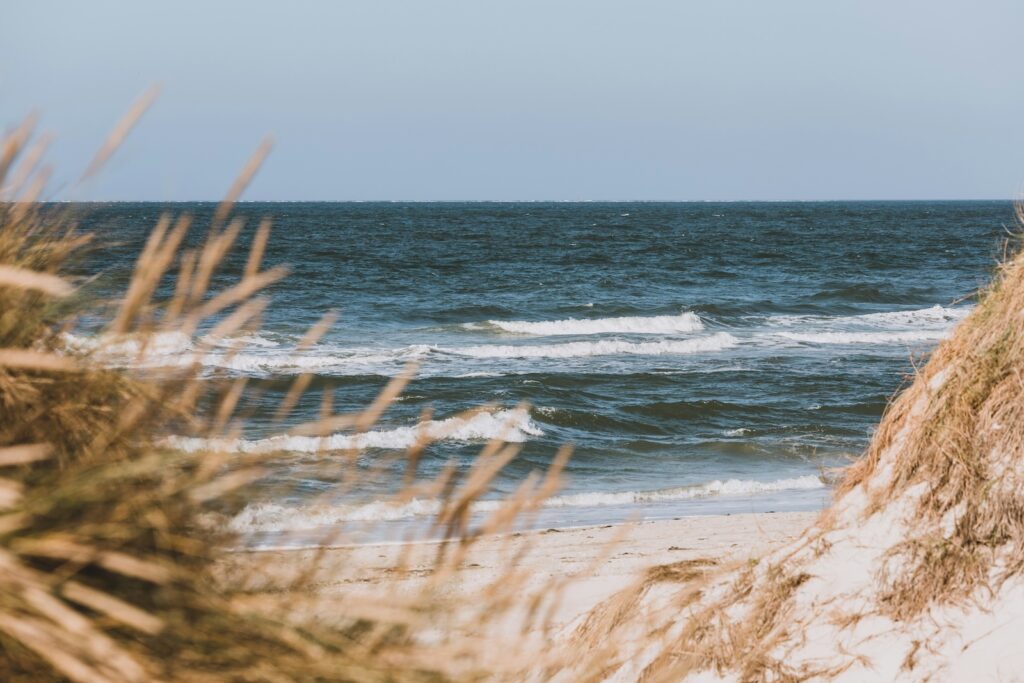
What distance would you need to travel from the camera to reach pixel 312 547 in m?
2.12

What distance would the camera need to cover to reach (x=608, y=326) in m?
25.7

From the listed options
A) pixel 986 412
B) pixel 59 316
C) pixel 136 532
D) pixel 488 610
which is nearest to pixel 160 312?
pixel 59 316

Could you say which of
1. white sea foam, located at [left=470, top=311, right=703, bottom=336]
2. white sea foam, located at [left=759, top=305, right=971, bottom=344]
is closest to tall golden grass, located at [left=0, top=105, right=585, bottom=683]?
white sea foam, located at [left=759, top=305, right=971, bottom=344]

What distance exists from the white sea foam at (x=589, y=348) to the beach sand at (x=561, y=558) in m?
12.1

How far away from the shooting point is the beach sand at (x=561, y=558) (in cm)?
192

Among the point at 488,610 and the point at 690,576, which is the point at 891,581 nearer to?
→ the point at 690,576

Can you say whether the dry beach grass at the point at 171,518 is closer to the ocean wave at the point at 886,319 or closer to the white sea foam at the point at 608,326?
the white sea foam at the point at 608,326

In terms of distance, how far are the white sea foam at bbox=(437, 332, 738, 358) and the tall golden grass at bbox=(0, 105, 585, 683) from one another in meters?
19.4

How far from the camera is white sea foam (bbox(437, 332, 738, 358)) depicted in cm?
2173

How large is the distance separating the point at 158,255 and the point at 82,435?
0.33m

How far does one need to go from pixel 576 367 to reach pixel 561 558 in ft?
37.9

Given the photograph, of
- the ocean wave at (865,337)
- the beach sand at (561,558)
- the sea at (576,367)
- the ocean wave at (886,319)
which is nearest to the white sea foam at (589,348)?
the sea at (576,367)

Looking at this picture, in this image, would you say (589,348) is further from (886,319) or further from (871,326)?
(886,319)

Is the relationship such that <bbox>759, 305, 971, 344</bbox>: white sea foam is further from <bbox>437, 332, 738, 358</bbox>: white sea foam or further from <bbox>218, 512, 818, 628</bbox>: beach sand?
<bbox>218, 512, 818, 628</bbox>: beach sand
